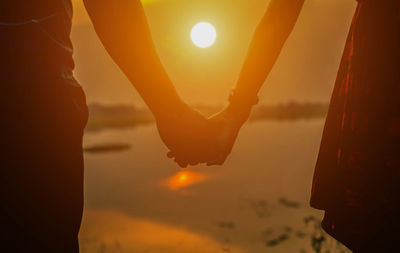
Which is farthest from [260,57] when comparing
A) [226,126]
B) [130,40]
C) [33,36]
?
[33,36]

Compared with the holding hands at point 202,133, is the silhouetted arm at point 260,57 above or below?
above

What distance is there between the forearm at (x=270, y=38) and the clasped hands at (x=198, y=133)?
9.6 inches

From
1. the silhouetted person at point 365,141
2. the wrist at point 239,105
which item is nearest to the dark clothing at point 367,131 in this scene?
the silhouetted person at point 365,141

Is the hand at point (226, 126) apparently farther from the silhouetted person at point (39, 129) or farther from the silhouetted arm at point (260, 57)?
the silhouetted person at point (39, 129)

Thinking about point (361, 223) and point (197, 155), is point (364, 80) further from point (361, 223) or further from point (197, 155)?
point (197, 155)

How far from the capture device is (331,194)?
1511 millimetres

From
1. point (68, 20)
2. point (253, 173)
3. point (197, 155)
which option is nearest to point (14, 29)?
point (68, 20)

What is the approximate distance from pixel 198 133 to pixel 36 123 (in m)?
0.88

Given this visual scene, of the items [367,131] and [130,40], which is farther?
[130,40]

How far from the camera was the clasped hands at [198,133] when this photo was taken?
188 cm

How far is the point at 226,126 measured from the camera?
2.04 m

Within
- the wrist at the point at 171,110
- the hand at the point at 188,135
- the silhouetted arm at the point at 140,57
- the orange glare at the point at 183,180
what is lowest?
the orange glare at the point at 183,180

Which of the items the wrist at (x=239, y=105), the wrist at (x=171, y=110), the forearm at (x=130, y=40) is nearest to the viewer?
the forearm at (x=130, y=40)

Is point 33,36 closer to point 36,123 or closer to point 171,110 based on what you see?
point 36,123
